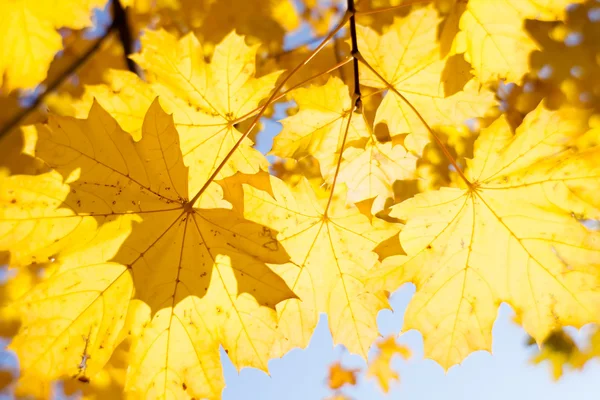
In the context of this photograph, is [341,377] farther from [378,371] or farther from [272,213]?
[272,213]

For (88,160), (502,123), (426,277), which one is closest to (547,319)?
(426,277)

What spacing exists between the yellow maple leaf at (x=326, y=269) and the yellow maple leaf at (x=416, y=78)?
17.3 inches

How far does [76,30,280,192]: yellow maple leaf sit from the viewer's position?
1.55 m

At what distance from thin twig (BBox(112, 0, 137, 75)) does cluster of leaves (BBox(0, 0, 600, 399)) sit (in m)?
0.90

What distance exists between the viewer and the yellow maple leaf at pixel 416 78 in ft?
5.04

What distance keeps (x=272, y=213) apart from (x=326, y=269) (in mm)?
295

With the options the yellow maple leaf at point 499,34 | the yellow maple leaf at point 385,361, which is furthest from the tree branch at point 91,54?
the yellow maple leaf at point 385,361

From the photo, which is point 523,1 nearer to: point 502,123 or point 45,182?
point 502,123

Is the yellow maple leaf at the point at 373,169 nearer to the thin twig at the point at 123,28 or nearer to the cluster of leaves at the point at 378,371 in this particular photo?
the thin twig at the point at 123,28

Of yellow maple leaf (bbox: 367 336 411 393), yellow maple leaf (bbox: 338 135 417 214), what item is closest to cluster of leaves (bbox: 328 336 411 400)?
yellow maple leaf (bbox: 367 336 411 393)

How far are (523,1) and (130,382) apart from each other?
1630 millimetres

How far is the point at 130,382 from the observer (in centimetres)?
137

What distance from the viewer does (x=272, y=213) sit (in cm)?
151

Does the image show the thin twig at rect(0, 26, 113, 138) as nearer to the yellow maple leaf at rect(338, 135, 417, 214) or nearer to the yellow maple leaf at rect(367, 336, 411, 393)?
the yellow maple leaf at rect(338, 135, 417, 214)
